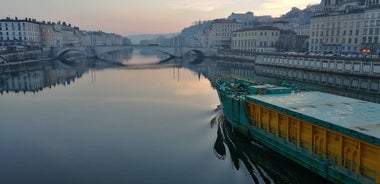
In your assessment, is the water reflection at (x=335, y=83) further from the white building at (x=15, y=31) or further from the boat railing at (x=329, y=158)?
the white building at (x=15, y=31)

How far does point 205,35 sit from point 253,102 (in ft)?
574

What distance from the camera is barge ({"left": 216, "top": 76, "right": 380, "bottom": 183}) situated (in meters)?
13.8

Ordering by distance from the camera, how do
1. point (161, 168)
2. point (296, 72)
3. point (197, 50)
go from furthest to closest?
point (197, 50) < point (296, 72) < point (161, 168)

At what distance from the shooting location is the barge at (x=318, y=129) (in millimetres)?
13758

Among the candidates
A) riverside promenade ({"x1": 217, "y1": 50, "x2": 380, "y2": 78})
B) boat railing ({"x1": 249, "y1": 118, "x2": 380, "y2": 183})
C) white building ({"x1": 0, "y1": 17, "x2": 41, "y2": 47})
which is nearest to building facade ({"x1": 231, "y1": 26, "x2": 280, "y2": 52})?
riverside promenade ({"x1": 217, "y1": 50, "x2": 380, "y2": 78})

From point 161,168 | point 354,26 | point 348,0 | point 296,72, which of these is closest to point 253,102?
point 161,168

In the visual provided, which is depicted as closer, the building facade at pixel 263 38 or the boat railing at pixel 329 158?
the boat railing at pixel 329 158

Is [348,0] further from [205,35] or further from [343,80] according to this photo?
[205,35]

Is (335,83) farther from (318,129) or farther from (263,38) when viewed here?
(263,38)

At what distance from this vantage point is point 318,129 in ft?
53.5

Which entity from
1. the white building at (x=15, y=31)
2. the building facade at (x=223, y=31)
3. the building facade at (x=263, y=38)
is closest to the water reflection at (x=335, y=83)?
the building facade at (x=263, y=38)

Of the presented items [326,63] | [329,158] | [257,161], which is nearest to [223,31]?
[326,63]

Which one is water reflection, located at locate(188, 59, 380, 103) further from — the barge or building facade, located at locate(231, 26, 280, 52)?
building facade, located at locate(231, 26, 280, 52)

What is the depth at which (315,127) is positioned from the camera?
16500 mm
